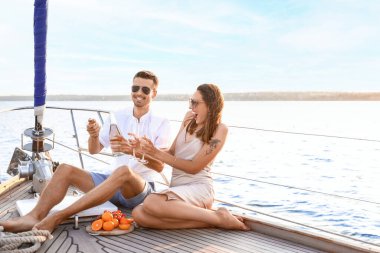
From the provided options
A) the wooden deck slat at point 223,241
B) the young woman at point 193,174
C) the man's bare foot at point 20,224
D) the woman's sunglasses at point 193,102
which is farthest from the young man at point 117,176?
the wooden deck slat at point 223,241

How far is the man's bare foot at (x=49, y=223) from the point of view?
8.64 feet

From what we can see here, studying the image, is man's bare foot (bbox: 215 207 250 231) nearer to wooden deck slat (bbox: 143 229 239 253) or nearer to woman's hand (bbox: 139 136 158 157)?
wooden deck slat (bbox: 143 229 239 253)

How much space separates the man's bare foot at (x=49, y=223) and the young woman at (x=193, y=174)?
458 mm

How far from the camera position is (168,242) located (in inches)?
104

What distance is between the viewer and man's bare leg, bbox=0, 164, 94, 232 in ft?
8.75

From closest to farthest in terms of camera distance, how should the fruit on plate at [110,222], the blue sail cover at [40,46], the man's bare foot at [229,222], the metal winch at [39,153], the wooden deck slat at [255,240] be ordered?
the wooden deck slat at [255,240], the fruit on plate at [110,222], the man's bare foot at [229,222], the blue sail cover at [40,46], the metal winch at [39,153]

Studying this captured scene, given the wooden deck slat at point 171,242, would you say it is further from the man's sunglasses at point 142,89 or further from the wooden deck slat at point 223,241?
the man's sunglasses at point 142,89

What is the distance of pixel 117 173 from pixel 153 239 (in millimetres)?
444

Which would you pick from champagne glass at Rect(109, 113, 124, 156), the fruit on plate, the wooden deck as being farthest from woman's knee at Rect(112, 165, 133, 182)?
the wooden deck

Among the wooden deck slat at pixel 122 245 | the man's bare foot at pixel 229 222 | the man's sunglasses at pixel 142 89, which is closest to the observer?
the wooden deck slat at pixel 122 245

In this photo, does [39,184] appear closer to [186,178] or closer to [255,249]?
[186,178]

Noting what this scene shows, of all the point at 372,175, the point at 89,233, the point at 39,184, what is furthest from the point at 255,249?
the point at 372,175

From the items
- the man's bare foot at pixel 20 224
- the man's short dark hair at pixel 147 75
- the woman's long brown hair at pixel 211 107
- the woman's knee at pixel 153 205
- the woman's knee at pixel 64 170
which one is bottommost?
the man's bare foot at pixel 20 224

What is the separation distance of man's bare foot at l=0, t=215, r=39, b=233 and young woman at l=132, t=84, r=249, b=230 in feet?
1.96
